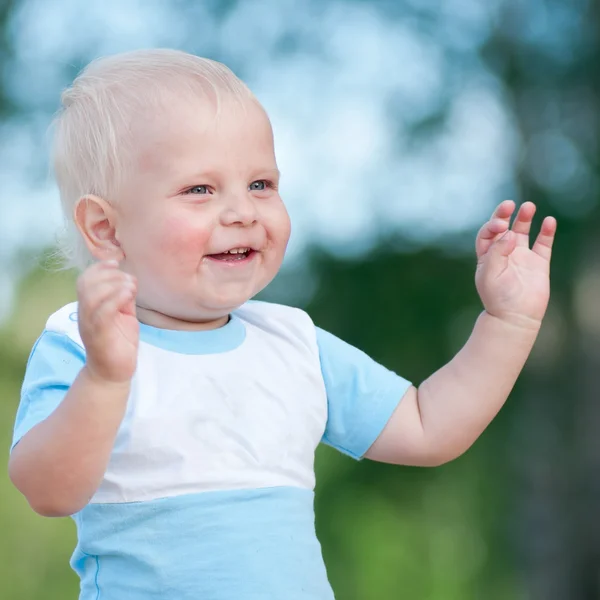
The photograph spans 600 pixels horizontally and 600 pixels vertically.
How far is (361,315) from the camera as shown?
238 inches

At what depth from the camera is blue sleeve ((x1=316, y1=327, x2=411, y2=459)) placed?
1506mm

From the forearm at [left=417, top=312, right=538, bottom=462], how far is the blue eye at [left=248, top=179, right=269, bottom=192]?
405 mm

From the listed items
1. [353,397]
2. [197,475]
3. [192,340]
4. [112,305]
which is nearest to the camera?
[112,305]

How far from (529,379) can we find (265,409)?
4323mm

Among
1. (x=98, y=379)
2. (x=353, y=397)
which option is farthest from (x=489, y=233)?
(x=98, y=379)

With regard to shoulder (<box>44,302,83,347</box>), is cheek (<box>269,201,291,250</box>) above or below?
above

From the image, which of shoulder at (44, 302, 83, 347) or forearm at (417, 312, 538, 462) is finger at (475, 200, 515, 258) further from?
shoulder at (44, 302, 83, 347)

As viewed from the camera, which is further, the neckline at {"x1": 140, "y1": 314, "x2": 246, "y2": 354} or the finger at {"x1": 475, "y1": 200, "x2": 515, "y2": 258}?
the finger at {"x1": 475, "y1": 200, "x2": 515, "y2": 258}

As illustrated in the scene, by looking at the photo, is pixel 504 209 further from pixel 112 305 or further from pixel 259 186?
pixel 112 305

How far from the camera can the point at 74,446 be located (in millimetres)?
1156

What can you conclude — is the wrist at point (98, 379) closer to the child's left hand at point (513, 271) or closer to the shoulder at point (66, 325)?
the shoulder at point (66, 325)

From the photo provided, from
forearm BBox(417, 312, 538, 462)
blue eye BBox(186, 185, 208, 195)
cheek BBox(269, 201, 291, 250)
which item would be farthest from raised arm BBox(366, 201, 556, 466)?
blue eye BBox(186, 185, 208, 195)

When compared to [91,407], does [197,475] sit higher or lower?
lower

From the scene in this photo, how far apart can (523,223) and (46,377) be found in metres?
0.76
